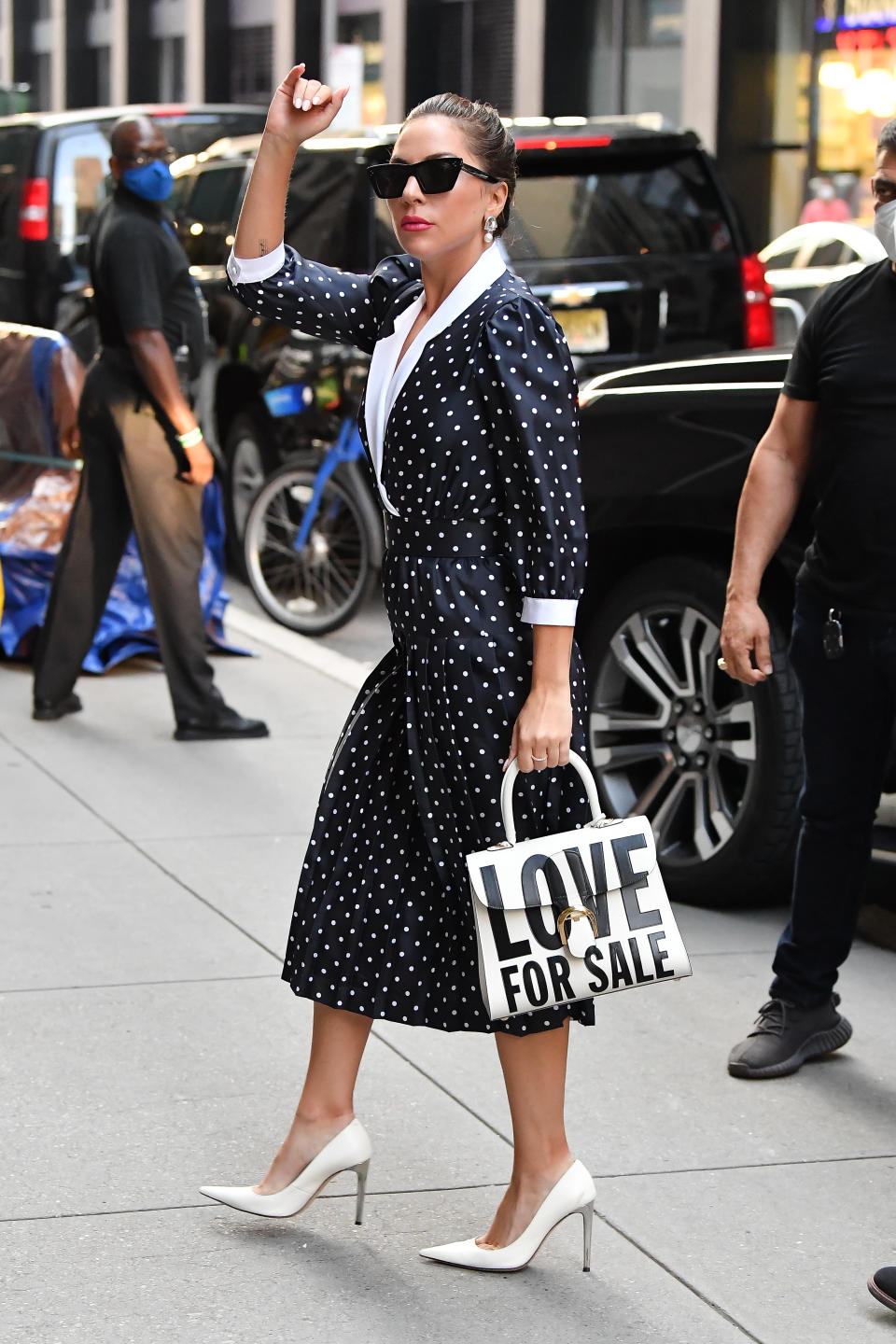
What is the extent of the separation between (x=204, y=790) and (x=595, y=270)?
3.66m

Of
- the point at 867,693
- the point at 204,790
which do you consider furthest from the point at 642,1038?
the point at 204,790

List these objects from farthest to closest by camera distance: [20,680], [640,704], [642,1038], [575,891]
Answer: [20,680] → [640,704] → [642,1038] → [575,891]

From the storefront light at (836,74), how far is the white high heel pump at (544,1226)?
17321mm

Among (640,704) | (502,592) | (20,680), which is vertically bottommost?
(20,680)

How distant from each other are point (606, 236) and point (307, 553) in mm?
1871

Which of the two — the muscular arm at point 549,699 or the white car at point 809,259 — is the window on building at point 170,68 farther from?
the muscular arm at point 549,699

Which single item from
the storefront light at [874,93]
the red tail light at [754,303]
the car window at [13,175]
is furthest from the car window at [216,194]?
the storefront light at [874,93]

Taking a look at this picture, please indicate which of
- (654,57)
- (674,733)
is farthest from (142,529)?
(654,57)

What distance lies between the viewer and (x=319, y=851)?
3.49 meters

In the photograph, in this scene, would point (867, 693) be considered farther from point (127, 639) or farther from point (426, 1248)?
point (127, 639)

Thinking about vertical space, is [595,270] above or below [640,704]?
above

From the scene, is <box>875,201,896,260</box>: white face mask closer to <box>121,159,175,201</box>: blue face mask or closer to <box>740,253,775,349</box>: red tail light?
<box>121,159,175,201</box>: blue face mask

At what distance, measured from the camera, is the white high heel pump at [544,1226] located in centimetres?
339

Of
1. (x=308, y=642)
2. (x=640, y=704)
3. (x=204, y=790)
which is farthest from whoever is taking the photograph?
(x=308, y=642)
